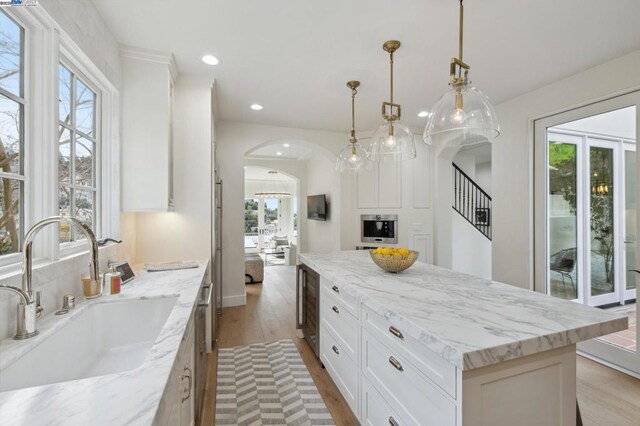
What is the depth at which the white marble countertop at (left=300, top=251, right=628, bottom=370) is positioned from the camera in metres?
0.98

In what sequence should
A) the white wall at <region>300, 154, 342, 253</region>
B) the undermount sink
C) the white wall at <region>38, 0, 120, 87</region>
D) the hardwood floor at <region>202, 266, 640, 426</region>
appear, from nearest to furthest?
the undermount sink, the white wall at <region>38, 0, 120, 87</region>, the hardwood floor at <region>202, 266, 640, 426</region>, the white wall at <region>300, 154, 342, 253</region>

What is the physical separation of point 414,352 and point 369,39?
216 cm

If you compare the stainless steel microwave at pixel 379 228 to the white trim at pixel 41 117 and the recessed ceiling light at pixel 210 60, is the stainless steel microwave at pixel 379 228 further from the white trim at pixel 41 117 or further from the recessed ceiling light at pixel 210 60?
the white trim at pixel 41 117

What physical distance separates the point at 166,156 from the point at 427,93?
2.81 meters

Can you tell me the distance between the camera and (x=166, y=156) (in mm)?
2330

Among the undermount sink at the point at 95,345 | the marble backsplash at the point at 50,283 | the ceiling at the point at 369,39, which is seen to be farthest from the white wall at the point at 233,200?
the undermount sink at the point at 95,345

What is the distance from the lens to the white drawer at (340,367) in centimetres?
176

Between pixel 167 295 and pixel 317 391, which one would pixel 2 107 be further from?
pixel 317 391

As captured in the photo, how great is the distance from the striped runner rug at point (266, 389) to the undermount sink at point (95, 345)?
83 cm

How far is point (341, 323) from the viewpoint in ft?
6.45

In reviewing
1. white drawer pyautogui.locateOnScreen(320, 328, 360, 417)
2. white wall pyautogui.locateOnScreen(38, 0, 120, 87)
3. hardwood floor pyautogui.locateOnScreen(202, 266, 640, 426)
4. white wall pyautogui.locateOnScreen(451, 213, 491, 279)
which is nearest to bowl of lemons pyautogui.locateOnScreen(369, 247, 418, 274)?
white drawer pyautogui.locateOnScreen(320, 328, 360, 417)

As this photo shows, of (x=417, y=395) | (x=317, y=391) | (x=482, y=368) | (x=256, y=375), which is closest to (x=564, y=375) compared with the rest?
(x=482, y=368)

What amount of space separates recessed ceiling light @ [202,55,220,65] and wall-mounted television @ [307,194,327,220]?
3669mm

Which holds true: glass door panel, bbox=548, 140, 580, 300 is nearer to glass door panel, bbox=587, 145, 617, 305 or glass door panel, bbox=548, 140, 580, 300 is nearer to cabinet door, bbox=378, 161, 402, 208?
glass door panel, bbox=587, 145, 617, 305
